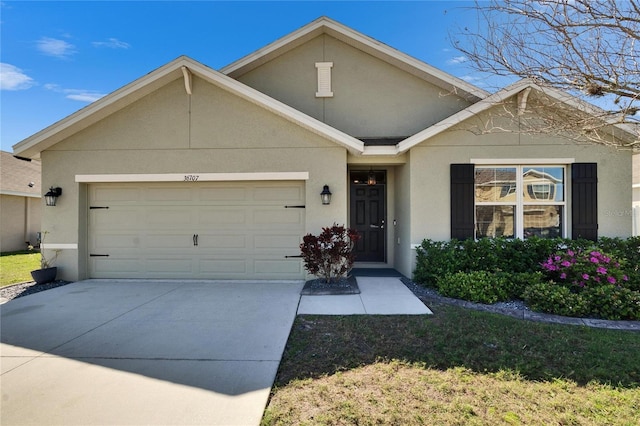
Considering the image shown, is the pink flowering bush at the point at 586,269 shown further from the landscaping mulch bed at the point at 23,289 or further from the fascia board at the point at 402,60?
the landscaping mulch bed at the point at 23,289

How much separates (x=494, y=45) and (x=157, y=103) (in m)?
6.95

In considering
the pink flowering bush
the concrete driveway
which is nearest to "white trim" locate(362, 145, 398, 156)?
the concrete driveway

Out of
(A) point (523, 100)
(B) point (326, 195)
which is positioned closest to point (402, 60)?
(A) point (523, 100)

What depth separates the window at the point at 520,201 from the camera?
279 inches

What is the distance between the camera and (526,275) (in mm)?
5613

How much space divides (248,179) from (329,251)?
260 cm

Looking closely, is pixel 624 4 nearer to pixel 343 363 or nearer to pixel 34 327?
pixel 343 363

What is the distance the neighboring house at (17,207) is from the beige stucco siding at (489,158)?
608 inches

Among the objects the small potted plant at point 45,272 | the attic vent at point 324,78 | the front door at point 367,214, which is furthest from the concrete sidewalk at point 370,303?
the small potted plant at point 45,272

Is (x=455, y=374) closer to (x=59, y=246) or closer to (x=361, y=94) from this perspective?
(x=361, y=94)

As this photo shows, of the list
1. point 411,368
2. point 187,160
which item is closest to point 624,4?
point 411,368

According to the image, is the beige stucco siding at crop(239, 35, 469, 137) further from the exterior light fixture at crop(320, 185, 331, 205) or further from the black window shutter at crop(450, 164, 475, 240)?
the exterior light fixture at crop(320, 185, 331, 205)

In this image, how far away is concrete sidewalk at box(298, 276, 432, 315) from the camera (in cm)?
500

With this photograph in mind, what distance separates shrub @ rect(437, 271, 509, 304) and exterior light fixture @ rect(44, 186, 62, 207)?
9009mm
